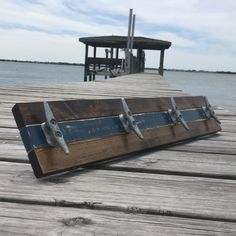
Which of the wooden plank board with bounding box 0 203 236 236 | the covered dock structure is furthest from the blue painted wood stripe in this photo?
the covered dock structure

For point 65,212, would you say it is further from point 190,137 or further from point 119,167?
point 190,137

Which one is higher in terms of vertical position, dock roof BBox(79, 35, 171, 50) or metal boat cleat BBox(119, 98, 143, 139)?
metal boat cleat BBox(119, 98, 143, 139)

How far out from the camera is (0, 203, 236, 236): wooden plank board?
149 centimetres

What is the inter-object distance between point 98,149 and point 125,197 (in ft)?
1.80

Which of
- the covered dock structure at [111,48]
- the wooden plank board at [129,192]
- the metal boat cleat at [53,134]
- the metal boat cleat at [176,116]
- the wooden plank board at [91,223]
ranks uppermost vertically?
the metal boat cleat at [53,134]

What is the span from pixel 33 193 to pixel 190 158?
113 cm

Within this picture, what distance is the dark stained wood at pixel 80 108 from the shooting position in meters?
2.03

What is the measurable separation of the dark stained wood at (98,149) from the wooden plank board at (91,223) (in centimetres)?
32

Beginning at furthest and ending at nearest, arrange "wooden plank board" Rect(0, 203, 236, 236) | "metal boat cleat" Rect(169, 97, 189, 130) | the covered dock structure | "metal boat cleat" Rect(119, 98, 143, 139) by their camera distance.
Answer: the covered dock structure
"metal boat cleat" Rect(169, 97, 189, 130)
"metal boat cleat" Rect(119, 98, 143, 139)
"wooden plank board" Rect(0, 203, 236, 236)

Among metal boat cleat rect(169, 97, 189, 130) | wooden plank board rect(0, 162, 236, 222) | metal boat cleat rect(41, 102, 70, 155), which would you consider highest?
metal boat cleat rect(41, 102, 70, 155)

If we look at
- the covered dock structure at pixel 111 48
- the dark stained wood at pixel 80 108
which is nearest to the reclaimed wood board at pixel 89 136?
the dark stained wood at pixel 80 108

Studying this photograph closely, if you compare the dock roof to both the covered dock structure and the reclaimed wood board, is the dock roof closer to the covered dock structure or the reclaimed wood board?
the covered dock structure

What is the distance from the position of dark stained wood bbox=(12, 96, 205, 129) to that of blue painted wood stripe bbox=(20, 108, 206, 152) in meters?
0.03

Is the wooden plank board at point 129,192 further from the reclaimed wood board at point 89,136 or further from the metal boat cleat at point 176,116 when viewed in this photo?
the metal boat cleat at point 176,116
